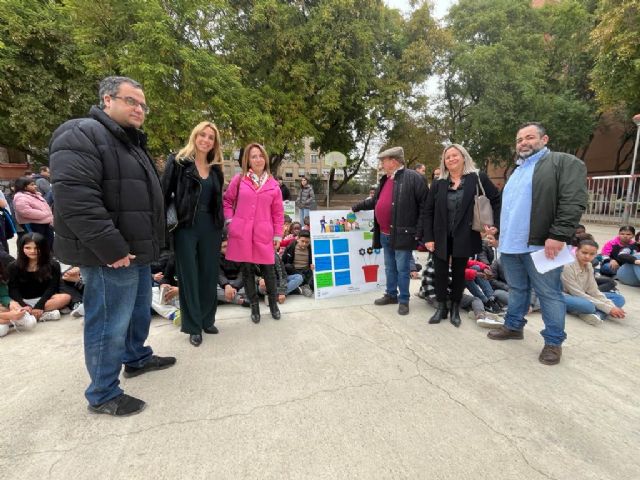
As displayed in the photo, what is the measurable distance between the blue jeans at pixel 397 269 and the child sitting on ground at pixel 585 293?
6.06ft

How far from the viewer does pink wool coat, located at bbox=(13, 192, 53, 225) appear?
5617mm

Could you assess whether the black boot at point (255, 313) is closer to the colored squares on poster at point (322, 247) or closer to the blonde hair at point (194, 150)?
the colored squares on poster at point (322, 247)

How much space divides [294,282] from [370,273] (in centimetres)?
113

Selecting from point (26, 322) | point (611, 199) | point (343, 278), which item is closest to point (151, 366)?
point (26, 322)

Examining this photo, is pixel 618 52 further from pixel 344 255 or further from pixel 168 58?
pixel 168 58

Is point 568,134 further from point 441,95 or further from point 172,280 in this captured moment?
point 172,280

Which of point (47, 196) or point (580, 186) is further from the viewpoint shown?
point (47, 196)

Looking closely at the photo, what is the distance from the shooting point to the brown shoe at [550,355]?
282 centimetres

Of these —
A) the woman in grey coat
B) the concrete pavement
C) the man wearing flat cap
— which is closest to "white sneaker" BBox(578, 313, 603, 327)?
the concrete pavement

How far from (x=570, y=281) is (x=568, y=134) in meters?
19.2

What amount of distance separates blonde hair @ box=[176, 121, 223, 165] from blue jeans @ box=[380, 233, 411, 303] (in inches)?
85.0

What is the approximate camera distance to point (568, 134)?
60.8ft

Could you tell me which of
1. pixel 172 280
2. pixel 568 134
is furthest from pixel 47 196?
pixel 568 134

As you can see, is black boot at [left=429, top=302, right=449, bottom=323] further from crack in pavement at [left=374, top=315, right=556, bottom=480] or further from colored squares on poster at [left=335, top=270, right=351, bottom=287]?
colored squares on poster at [left=335, top=270, right=351, bottom=287]
